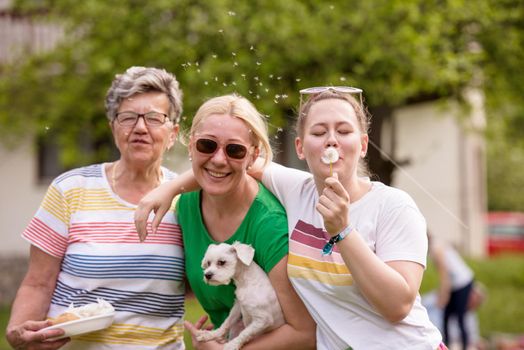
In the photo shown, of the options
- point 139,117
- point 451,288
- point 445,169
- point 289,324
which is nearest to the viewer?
point 289,324

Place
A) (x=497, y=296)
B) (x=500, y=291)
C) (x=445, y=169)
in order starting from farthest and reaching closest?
(x=445, y=169), (x=500, y=291), (x=497, y=296)

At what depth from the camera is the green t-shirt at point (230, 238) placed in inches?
126

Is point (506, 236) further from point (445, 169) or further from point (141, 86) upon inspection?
point (141, 86)

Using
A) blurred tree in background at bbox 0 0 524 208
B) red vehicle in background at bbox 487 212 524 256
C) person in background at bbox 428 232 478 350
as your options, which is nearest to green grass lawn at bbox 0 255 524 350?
person in background at bbox 428 232 478 350

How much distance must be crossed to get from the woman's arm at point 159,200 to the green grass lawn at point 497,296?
698 centimetres

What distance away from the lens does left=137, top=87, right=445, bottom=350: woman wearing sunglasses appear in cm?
271

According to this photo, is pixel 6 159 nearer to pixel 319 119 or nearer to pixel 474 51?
pixel 474 51

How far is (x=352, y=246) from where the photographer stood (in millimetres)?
2695

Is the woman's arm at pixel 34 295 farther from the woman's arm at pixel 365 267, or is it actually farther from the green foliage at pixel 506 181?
the green foliage at pixel 506 181

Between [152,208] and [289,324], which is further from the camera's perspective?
[152,208]

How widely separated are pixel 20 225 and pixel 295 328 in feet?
44.1

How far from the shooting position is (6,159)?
1541 centimetres

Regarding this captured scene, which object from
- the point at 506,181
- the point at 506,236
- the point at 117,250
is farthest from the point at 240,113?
the point at 506,181

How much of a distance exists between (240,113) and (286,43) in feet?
19.1
